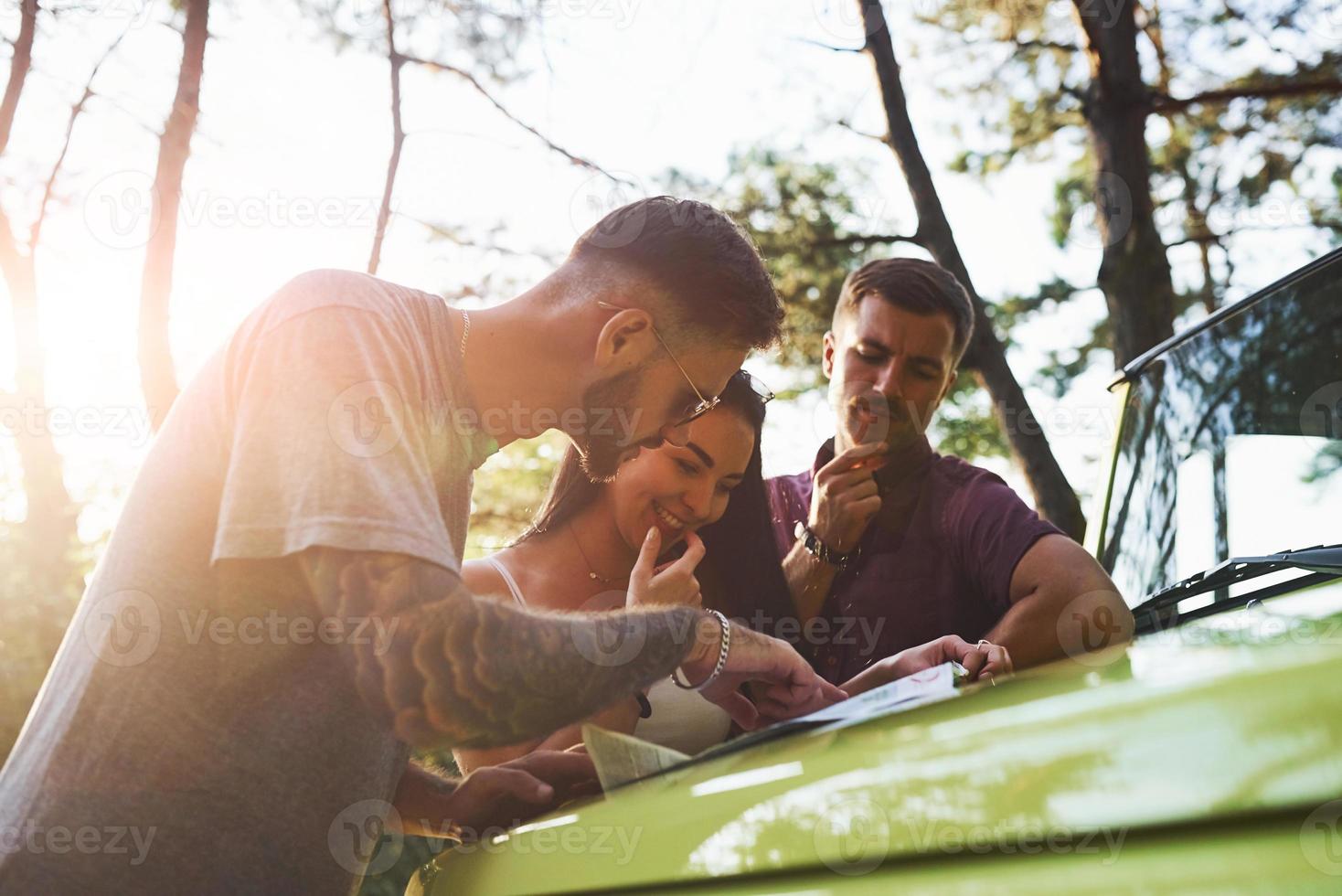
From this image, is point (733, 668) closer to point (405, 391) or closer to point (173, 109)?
point (405, 391)

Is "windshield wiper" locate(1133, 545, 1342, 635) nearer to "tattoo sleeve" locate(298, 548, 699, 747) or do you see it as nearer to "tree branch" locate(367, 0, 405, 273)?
"tattoo sleeve" locate(298, 548, 699, 747)

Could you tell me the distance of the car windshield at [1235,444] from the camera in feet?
7.25

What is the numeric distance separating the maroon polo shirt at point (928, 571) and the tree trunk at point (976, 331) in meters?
2.98

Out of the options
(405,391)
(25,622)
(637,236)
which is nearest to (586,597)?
(637,236)

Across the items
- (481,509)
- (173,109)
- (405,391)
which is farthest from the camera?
(481,509)

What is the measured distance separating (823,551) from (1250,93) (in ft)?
16.8

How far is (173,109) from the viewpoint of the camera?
6836 millimetres

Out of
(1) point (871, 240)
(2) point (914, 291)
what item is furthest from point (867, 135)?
(2) point (914, 291)

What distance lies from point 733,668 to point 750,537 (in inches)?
51.0

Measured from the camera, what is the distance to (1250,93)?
6.51 m

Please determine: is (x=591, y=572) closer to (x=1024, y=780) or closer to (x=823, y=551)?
(x=823, y=551)

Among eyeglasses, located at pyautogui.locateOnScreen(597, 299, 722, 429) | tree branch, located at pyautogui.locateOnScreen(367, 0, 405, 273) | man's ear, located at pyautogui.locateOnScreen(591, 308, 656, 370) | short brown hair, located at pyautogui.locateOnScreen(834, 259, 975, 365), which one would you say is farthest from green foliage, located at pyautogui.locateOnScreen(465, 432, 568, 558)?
man's ear, located at pyautogui.locateOnScreen(591, 308, 656, 370)

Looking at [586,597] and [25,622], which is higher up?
[25,622]

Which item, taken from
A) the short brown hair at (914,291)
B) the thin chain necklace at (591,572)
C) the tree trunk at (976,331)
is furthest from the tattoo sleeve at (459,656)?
the tree trunk at (976,331)
